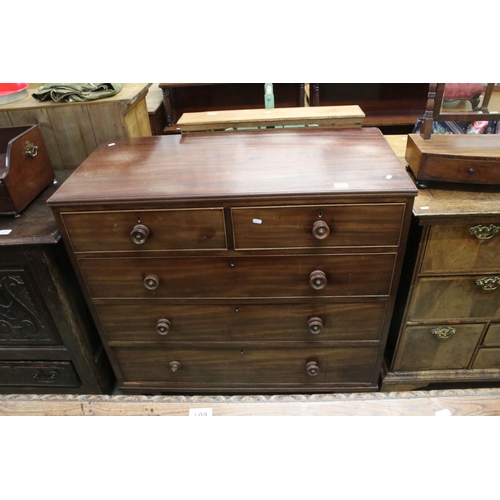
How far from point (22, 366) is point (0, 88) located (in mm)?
1251

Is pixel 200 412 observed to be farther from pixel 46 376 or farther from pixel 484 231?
pixel 484 231

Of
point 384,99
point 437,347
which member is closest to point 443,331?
point 437,347

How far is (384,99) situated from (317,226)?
2.63 metres

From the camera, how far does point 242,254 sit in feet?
4.32

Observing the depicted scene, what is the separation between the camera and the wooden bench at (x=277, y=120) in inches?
73.7

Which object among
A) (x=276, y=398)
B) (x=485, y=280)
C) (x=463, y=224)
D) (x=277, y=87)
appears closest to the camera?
(x=463, y=224)

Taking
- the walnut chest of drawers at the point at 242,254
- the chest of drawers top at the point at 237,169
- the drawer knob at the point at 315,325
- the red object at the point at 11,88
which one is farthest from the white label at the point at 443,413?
the red object at the point at 11,88

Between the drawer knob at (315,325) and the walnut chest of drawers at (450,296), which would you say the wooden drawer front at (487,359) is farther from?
the drawer knob at (315,325)

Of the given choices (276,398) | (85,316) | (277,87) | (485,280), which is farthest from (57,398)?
(277,87)

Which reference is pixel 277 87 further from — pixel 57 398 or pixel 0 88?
pixel 57 398

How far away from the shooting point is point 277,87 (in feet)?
11.0

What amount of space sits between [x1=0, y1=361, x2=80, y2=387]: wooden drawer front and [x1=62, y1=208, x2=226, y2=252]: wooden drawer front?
2.19ft

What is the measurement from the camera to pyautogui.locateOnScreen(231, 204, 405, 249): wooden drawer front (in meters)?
1.21

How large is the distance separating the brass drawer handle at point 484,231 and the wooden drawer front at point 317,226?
0.94ft
